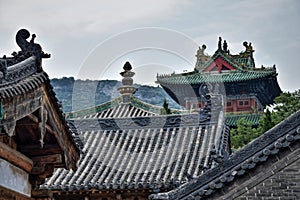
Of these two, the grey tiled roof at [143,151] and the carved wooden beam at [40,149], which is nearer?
the carved wooden beam at [40,149]

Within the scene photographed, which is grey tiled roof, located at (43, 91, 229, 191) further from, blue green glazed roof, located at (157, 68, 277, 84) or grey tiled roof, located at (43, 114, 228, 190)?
blue green glazed roof, located at (157, 68, 277, 84)

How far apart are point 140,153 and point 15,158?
895 centimetres

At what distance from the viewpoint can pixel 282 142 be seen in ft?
33.5

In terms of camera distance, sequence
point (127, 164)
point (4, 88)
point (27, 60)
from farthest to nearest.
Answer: point (127, 164) < point (27, 60) < point (4, 88)

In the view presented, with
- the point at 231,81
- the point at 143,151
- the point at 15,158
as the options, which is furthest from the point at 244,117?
the point at 15,158

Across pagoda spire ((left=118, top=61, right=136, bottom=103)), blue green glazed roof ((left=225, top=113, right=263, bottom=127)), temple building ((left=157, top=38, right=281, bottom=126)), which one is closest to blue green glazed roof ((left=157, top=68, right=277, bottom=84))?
temple building ((left=157, top=38, right=281, bottom=126))

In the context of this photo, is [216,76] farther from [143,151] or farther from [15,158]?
[15,158]

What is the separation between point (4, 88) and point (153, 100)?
82256 millimetres

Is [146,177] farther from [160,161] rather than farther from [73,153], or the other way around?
[73,153]

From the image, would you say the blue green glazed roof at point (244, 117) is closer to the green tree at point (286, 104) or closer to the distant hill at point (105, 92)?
the green tree at point (286, 104)

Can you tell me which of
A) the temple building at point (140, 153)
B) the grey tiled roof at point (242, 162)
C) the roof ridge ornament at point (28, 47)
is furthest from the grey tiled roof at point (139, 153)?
the roof ridge ornament at point (28, 47)

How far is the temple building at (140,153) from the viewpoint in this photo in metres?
15.7

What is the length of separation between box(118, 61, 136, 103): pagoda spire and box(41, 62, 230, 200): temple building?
2837 millimetres

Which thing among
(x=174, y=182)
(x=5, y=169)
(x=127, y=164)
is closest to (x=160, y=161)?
(x=127, y=164)
